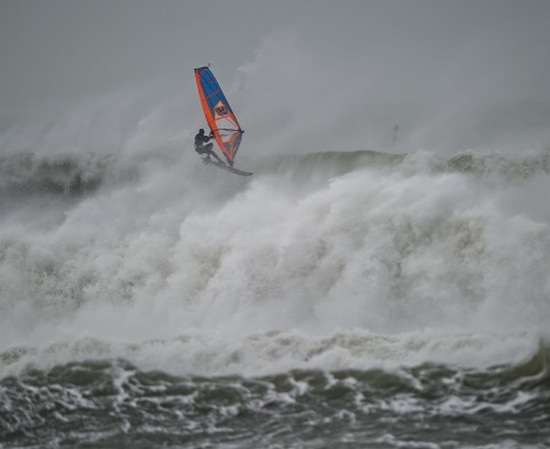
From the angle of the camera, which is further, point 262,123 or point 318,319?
point 262,123

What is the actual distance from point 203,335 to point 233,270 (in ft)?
8.12

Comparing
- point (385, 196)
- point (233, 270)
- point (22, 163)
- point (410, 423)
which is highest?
point (22, 163)

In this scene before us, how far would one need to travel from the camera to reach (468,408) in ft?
28.8

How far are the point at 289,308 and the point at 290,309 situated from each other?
0.04m

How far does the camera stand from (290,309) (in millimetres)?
13203

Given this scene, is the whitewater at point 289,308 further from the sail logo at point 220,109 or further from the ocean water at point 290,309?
the sail logo at point 220,109

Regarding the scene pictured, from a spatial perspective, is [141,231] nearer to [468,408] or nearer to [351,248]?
[351,248]

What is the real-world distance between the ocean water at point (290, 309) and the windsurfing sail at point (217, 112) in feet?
3.91

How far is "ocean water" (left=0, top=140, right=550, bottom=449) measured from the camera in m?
8.95

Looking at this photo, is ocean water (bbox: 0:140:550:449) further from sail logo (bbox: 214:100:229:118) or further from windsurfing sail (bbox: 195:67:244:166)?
sail logo (bbox: 214:100:229:118)

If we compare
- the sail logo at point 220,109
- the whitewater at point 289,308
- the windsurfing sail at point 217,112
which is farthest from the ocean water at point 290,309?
the sail logo at point 220,109

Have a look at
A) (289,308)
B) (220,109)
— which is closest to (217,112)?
(220,109)

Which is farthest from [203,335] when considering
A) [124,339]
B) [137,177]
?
[137,177]

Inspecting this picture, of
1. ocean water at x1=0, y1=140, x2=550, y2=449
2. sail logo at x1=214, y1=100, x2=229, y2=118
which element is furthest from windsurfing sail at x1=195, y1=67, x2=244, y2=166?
ocean water at x1=0, y1=140, x2=550, y2=449
